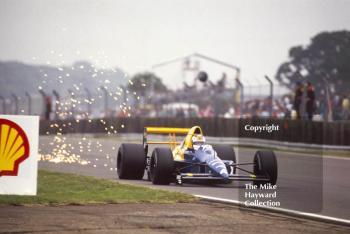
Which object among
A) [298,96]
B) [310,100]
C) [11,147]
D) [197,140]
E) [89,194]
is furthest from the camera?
[298,96]

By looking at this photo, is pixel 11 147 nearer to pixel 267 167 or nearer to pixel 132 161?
pixel 132 161

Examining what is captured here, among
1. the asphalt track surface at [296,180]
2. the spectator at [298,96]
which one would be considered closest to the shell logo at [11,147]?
the asphalt track surface at [296,180]

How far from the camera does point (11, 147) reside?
12.2 meters

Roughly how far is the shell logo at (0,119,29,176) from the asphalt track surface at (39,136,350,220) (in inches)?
118

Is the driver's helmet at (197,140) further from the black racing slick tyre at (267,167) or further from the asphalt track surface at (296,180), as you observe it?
the black racing slick tyre at (267,167)

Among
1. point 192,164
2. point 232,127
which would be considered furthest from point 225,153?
point 232,127

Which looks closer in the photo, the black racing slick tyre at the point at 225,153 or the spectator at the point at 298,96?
the black racing slick tyre at the point at 225,153

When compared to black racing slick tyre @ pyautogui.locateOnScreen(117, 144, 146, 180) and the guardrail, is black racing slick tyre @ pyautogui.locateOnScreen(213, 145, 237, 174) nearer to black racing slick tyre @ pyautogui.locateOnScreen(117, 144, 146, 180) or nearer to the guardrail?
black racing slick tyre @ pyautogui.locateOnScreen(117, 144, 146, 180)

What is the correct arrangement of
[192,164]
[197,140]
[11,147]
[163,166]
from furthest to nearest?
[197,140] → [192,164] → [163,166] → [11,147]

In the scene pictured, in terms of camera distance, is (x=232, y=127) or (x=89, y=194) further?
(x=232, y=127)

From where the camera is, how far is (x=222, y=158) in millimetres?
16453

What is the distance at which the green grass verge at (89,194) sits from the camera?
476 inches

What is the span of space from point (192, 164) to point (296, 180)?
2588mm

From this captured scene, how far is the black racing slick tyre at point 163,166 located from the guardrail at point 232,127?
1101 centimetres
